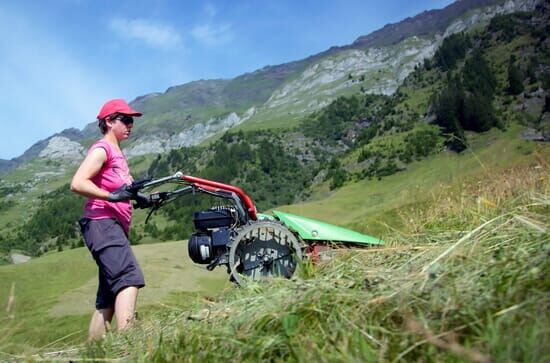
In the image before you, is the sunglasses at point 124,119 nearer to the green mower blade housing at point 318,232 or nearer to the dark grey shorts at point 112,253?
the dark grey shorts at point 112,253

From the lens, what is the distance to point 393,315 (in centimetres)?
208

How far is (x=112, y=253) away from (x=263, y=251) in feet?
4.46

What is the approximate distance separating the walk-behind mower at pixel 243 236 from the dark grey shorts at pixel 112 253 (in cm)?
36

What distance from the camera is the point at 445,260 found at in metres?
2.37

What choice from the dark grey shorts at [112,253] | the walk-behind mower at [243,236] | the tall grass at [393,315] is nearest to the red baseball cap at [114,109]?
the walk-behind mower at [243,236]

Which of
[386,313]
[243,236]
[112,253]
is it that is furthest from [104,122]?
[386,313]

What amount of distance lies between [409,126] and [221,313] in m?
84.2

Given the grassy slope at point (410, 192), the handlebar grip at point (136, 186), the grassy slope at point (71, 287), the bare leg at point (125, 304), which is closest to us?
the bare leg at point (125, 304)

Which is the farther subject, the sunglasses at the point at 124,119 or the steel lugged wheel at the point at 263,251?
the sunglasses at the point at 124,119

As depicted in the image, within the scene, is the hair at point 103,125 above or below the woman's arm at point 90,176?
above

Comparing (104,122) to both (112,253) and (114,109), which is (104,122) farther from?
(112,253)

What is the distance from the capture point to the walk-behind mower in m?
4.73

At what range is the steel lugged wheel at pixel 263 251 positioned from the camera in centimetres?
473

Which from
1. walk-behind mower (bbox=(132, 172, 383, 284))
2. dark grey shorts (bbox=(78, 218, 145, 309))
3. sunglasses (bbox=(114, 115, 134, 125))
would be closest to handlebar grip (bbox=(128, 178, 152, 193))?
walk-behind mower (bbox=(132, 172, 383, 284))
